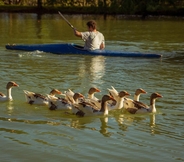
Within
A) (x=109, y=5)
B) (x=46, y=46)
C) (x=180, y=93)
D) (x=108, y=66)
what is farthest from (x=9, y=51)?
(x=109, y=5)

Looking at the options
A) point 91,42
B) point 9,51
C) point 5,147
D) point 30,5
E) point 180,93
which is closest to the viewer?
point 5,147

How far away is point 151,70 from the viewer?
582 inches

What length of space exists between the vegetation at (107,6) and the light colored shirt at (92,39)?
29.7m

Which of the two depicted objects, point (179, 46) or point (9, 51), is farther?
point (179, 46)

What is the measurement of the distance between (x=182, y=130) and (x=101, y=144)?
5.20 feet

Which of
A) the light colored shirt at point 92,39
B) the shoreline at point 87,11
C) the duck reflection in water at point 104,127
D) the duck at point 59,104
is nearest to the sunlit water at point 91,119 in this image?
the duck reflection in water at point 104,127

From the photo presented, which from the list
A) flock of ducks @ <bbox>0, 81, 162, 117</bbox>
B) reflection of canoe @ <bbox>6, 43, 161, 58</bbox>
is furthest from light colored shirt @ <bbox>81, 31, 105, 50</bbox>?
flock of ducks @ <bbox>0, 81, 162, 117</bbox>

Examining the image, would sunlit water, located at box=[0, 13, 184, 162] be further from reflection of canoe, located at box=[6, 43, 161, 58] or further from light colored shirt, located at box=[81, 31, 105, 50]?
light colored shirt, located at box=[81, 31, 105, 50]

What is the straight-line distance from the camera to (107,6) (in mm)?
50031

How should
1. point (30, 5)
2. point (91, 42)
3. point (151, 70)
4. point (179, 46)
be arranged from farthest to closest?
point (30, 5) < point (179, 46) < point (91, 42) < point (151, 70)

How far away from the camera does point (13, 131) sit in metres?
8.20

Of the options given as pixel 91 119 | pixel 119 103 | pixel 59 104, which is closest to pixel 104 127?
pixel 91 119

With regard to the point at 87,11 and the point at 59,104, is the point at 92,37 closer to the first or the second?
the point at 59,104

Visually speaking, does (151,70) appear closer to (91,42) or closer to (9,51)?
(91,42)
